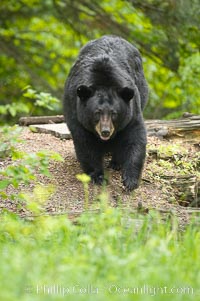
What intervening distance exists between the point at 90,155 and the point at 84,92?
2.32 feet

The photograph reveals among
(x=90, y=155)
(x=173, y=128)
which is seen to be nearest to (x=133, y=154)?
(x=90, y=155)

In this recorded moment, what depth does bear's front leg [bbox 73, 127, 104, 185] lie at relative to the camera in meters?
7.85

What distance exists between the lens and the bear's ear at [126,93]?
7.57m

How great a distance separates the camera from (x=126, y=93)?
760 cm

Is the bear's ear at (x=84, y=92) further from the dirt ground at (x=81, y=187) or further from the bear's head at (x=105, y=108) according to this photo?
the dirt ground at (x=81, y=187)

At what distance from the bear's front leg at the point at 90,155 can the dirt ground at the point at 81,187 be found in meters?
0.14

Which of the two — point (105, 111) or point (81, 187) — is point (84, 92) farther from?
point (81, 187)

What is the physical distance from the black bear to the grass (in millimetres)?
2791

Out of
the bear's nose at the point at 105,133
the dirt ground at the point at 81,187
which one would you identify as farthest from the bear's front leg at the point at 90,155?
the bear's nose at the point at 105,133

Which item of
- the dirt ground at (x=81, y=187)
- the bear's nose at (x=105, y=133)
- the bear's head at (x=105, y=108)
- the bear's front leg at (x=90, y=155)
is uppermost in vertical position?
the bear's head at (x=105, y=108)

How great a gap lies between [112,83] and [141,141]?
2.40 feet

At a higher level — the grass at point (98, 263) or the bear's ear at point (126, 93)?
the bear's ear at point (126, 93)

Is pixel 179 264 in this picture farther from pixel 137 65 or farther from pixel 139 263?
pixel 137 65

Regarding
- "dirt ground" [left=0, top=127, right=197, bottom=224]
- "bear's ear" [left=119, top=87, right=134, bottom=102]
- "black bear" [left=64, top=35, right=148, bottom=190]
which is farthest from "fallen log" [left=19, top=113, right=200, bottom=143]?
"bear's ear" [left=119, top=87, right=134, bottom=102]
